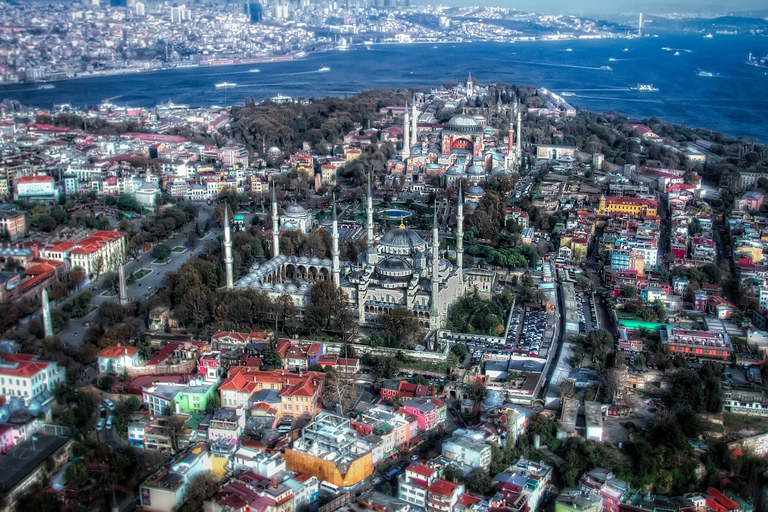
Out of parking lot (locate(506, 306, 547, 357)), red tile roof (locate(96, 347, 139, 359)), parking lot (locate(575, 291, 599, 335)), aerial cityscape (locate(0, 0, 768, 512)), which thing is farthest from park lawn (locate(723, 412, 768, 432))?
red tile roof (locate(96, 347, 139, 359))

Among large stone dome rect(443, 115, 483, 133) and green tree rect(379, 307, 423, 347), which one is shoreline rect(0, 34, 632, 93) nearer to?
large stone dome rect(443, 115, 483, 133)

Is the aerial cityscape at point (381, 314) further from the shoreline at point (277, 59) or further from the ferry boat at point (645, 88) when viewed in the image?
the ferry boat at point (645, 88)

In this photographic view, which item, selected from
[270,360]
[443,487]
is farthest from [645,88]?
[443,487]

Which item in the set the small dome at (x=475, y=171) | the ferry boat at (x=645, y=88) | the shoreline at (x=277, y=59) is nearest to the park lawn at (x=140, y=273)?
the small dome at (x=475, y=171)

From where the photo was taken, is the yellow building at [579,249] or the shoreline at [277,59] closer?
the yellow building at [579,249]

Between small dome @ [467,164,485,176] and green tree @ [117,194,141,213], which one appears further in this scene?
small dome @ [467,164,485,176]

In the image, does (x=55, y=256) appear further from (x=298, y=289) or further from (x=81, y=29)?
(x=81, y=29)

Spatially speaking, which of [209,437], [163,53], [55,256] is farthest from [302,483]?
[163,53]
